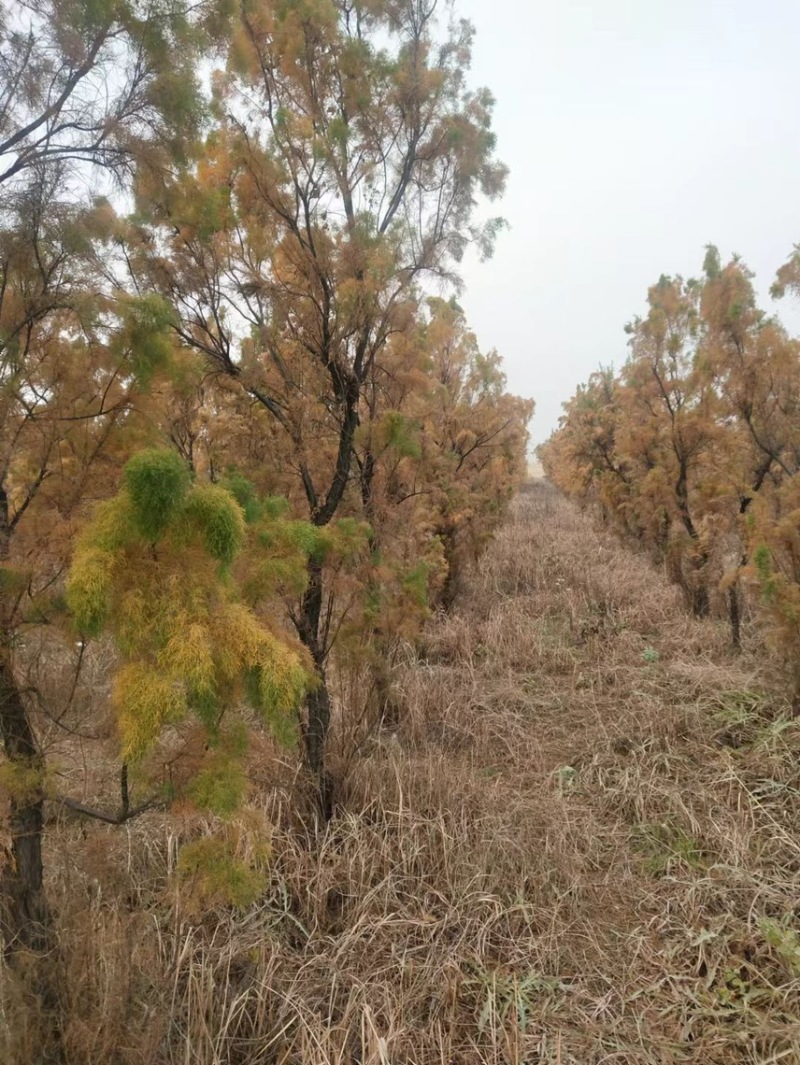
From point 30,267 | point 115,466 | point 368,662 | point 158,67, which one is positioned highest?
point 158,67

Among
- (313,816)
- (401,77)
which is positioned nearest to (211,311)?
(401,77)

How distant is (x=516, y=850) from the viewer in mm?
3160

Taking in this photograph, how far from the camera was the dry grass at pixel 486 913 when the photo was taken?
218 centimetres

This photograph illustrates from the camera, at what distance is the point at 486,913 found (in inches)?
111

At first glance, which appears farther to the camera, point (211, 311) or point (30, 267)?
point (211, 311)

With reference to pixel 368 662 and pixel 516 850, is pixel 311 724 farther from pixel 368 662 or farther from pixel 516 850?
pixel 516 850

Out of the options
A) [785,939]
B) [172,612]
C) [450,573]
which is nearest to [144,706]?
[172,612]

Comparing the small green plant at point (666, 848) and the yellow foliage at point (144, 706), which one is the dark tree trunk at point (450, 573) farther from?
the yellow foliage at point (144, 706)

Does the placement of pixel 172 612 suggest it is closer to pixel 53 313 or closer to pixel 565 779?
pixel 53 313

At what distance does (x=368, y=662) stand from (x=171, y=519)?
2.63 m

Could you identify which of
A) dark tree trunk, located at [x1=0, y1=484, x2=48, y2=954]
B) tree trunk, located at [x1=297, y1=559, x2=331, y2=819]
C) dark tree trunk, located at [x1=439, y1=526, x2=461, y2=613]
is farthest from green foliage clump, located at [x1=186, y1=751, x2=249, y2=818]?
dark tree trunk, located at [x1=439, y1=526, x2=461, y2=613]

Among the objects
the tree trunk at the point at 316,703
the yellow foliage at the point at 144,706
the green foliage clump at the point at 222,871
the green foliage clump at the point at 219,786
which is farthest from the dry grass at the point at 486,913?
the yellow foliage at the point at 144,706

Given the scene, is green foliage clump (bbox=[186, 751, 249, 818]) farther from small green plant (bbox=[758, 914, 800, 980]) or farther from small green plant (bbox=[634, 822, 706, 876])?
small green plant (bbox=[634, 822, 706, 876])

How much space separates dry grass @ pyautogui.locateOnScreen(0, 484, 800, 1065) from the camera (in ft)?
7.14
